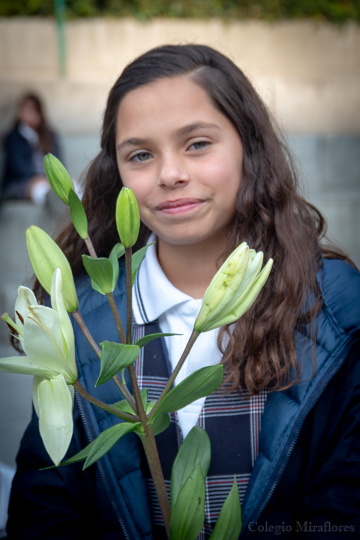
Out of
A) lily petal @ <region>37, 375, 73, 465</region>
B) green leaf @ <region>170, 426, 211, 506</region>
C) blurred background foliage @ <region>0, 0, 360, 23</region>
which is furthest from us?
blurred background foliage @ <region>0, 0, 360, 23</region>

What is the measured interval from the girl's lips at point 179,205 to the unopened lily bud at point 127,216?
39 centimetres

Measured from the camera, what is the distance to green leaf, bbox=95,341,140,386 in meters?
0.66

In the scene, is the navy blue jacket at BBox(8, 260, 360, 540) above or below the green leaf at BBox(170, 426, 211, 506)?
below

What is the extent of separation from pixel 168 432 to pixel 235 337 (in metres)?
0.25

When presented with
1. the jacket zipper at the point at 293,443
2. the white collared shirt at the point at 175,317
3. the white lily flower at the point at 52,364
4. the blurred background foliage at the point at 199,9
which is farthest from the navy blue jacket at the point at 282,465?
the blurred background foliage at the point at 199,9

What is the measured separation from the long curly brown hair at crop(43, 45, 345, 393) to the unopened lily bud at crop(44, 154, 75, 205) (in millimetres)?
511

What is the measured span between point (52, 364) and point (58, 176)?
24cm

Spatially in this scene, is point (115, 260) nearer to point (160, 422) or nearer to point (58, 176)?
point (58, 176)

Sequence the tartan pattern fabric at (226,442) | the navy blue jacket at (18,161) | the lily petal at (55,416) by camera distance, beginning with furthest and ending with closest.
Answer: the navy blue jacket at (18,161) < the tartan pattern fabric at (226,442) < the lily petal at (55,416)

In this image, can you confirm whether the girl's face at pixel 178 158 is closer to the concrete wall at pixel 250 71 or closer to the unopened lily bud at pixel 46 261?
the unopened lily bud at pixel 46 261

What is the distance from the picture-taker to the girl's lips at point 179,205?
1088 millimetres

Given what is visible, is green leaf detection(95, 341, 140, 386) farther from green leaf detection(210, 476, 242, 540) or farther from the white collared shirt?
the white collared shirt

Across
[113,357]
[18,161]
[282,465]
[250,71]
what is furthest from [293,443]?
[250,71]

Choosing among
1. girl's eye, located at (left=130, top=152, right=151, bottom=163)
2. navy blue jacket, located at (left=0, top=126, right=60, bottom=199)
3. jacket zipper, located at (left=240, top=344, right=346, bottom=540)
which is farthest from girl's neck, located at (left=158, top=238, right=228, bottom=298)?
navy blue jacket, located at (left=0, top=126, right=60, bottom=199)
